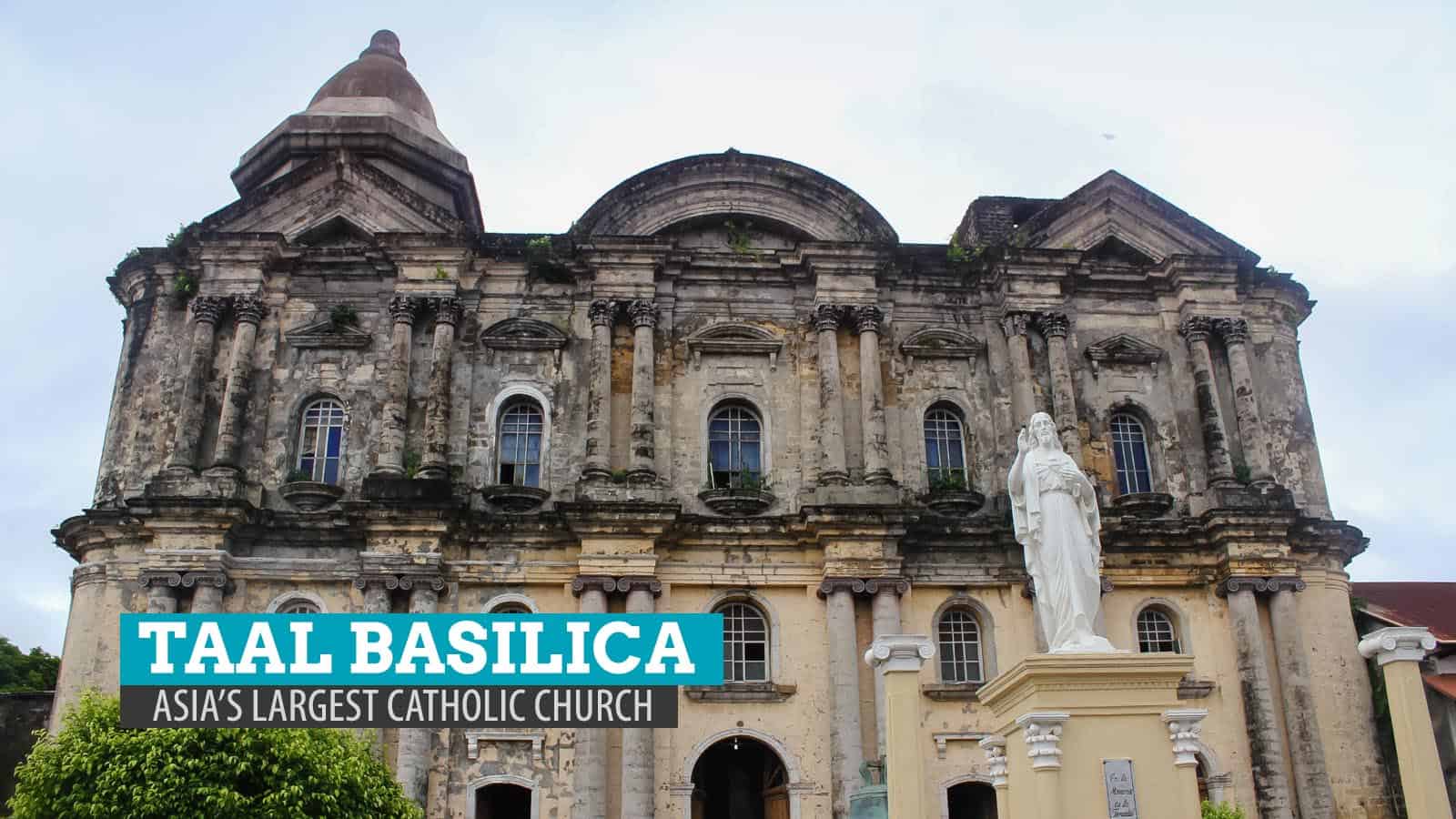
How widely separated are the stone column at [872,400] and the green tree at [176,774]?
10362 millimetres

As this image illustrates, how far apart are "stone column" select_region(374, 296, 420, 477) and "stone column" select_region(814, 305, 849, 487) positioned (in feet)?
23.0

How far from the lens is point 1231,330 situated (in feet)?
74.2

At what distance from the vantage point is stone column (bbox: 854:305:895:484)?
20828mm

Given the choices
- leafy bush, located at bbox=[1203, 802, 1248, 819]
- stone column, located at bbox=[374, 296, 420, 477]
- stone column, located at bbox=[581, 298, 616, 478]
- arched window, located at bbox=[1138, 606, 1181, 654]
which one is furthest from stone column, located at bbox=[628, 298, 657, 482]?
leafy bush, located at bbox=[1203, 802, 1248, 819]

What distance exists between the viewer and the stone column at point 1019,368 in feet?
70.8

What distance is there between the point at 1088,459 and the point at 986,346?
2.74m

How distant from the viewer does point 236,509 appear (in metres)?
19.6

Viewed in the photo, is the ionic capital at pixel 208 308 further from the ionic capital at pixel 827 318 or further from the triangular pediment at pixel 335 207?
the ionic capital at pixel 827 318

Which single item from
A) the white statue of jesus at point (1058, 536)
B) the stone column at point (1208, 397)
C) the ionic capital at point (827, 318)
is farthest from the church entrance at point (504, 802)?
the stone column at point (1208, 397)

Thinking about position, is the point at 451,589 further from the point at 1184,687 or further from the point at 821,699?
the point at 1184,687

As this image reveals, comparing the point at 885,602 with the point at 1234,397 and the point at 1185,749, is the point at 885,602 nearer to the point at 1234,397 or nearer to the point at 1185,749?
the point at 1234,397

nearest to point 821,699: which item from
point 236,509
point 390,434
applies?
point 390,434

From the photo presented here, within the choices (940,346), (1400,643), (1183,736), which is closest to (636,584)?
(940,346)

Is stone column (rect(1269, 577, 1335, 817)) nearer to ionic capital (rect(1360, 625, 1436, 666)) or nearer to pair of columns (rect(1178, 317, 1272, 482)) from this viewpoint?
pair of columns (rect(1178, 317, 1272, 482))
